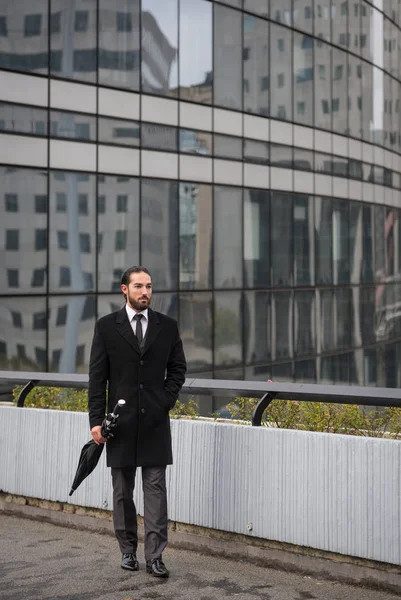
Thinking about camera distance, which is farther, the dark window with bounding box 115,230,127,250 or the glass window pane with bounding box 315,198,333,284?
the glass window pane with bounding box 315,198,333,284

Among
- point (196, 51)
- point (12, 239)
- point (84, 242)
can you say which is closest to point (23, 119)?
point (12, 239)

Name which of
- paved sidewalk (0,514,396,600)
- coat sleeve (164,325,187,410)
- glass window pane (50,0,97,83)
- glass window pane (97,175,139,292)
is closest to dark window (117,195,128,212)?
glass window pane (97,175,139,292)

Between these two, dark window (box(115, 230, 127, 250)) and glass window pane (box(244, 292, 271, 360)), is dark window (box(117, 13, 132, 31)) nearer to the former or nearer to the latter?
A: dark window (box(115, 230, 127, 250))

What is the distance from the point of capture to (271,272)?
25984 millimetres

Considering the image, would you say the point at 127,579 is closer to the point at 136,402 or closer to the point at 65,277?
the point at 136,402

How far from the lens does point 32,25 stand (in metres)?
20.1

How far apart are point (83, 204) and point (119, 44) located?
11.3 ft

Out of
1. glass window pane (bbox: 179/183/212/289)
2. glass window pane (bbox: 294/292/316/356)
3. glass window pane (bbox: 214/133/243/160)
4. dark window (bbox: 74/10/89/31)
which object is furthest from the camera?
glass window pane (bbox: 294/292/316/356)

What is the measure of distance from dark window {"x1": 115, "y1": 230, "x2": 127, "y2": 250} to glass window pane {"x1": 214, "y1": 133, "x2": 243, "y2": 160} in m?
3.52

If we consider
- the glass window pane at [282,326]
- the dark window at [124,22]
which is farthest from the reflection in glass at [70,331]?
the glass window pane at [282,326]

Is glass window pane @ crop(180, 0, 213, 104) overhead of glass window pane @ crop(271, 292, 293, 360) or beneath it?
overhead

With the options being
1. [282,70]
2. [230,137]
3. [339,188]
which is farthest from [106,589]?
[339,188]

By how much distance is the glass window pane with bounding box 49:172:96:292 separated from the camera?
2042 cm

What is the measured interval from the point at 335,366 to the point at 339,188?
4.89 m
